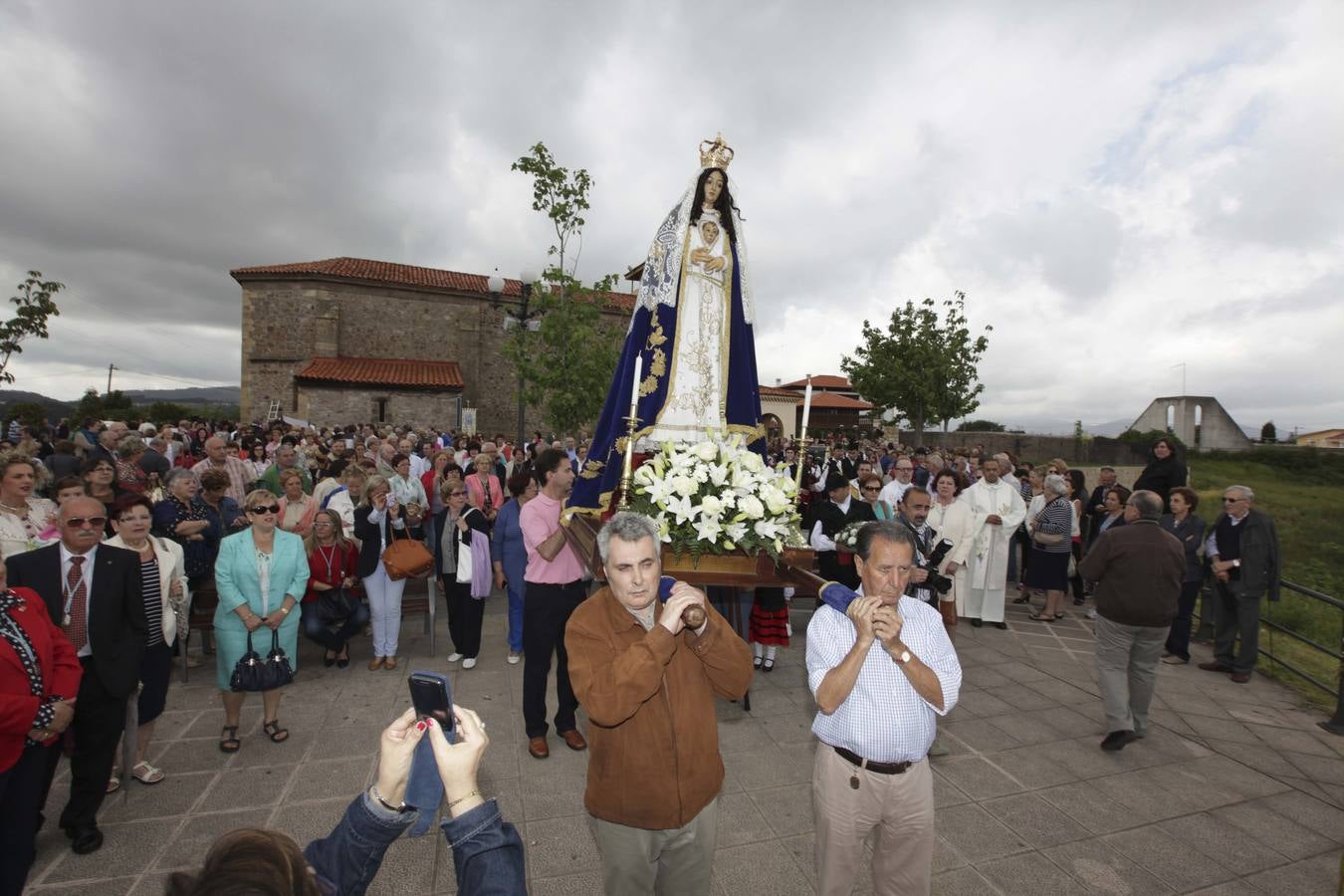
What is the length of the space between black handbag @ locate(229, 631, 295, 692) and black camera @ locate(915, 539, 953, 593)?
5129 mm

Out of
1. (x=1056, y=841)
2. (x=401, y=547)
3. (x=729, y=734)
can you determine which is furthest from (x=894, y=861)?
(x=401, y=547)

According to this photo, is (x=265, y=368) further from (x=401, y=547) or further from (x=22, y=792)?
(x=22, y=792)

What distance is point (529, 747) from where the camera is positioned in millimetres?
4848

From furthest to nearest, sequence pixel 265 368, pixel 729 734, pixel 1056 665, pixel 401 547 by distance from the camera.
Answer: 1. pixel 265 368
2. pixel 1056 665
3. pixel 401 547
4. pixel 729 734

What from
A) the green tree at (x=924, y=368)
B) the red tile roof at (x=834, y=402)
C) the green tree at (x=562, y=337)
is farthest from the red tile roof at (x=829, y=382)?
the green tree at (x=562, y=337)

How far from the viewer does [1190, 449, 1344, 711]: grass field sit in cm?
854

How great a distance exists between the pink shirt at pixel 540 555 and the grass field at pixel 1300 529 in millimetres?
7760

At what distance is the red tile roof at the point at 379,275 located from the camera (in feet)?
109

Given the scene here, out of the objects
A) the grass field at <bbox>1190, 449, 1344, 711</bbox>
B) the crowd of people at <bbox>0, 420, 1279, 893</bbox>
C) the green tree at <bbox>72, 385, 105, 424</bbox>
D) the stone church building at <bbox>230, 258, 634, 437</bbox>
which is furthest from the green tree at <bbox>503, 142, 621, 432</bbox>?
the green tree at <bbox>72, 385, 105, 424</bbox>

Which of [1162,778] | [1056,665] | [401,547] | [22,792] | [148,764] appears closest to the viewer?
[22,792]

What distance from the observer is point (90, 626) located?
3.75 metres

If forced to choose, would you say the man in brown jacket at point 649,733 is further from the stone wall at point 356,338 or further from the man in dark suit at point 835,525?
the stone wall at point 356,338

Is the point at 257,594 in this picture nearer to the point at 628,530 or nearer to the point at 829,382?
the point at 628,530

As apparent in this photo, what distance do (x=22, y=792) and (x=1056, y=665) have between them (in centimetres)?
868
